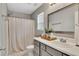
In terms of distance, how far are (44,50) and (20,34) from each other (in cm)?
59

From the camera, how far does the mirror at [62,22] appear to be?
6.22ft

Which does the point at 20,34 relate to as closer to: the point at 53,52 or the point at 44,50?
the point at 44,50

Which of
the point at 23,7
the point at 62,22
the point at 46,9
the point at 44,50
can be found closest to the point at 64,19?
the point at 62,22

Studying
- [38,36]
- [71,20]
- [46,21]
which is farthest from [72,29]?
[38,36]

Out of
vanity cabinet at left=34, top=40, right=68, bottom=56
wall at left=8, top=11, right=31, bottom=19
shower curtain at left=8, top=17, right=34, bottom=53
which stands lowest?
vanity cabinet at left=34, top=40, right=68, bottom=56

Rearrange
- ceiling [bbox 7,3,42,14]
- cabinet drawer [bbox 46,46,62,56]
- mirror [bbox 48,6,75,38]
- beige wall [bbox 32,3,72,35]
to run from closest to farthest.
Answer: cabinet drawer [bbox 46,46,62,56], ceiling [bbox 7,3,42,14], beige wall [bbox 32,3,72,35], mirror [bbox 48,6,75,38]

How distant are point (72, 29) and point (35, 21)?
2.17 feet

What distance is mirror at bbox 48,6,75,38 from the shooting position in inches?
74.6

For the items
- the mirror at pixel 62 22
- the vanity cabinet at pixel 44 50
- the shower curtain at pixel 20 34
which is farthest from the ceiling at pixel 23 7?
the vanity cabinet at pixel 44 50

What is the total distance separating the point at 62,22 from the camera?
1975 mm

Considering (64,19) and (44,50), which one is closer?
(44,50)

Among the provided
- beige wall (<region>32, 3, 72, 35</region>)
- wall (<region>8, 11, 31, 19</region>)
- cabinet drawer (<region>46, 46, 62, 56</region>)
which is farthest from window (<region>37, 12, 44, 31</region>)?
cabinet drawer (<region>46, 46, 62, 56</region>)

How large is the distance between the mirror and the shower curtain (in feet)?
1.31

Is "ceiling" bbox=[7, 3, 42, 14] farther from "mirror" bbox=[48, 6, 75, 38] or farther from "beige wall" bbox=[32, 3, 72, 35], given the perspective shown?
"mirror" bbox=[48, 6, 75, 38]
